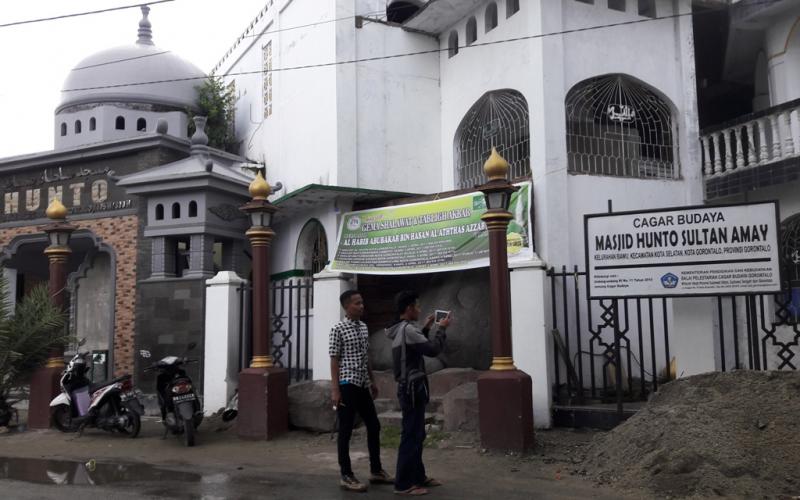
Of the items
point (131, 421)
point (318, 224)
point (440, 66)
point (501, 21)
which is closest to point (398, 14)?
point (440, 66)

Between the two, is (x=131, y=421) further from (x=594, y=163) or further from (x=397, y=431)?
(x=594, y=163)

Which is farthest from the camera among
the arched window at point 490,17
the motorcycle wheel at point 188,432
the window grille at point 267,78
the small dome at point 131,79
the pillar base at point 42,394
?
the small dome at point 131,79

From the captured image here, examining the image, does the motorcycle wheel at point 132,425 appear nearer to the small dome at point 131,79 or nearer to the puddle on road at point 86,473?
the puddle on road at point 86,473

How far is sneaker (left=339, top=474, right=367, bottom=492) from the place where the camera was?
5762 mm

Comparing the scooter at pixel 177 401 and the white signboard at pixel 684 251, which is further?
the scooter at pixel 177 401

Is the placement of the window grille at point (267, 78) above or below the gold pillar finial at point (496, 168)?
above

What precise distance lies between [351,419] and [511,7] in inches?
296

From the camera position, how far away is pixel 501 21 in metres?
11.1

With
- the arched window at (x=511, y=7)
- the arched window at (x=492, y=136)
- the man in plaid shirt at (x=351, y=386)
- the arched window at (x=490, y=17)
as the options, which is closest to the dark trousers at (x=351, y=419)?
the man in plaid shirt at (x=351, y=386)

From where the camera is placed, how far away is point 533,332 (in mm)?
8039

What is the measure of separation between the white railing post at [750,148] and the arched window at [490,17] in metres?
4.08

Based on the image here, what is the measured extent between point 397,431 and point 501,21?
6420 mm

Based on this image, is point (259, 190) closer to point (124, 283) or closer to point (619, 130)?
point (124, 283)

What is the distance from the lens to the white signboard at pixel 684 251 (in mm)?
7031
